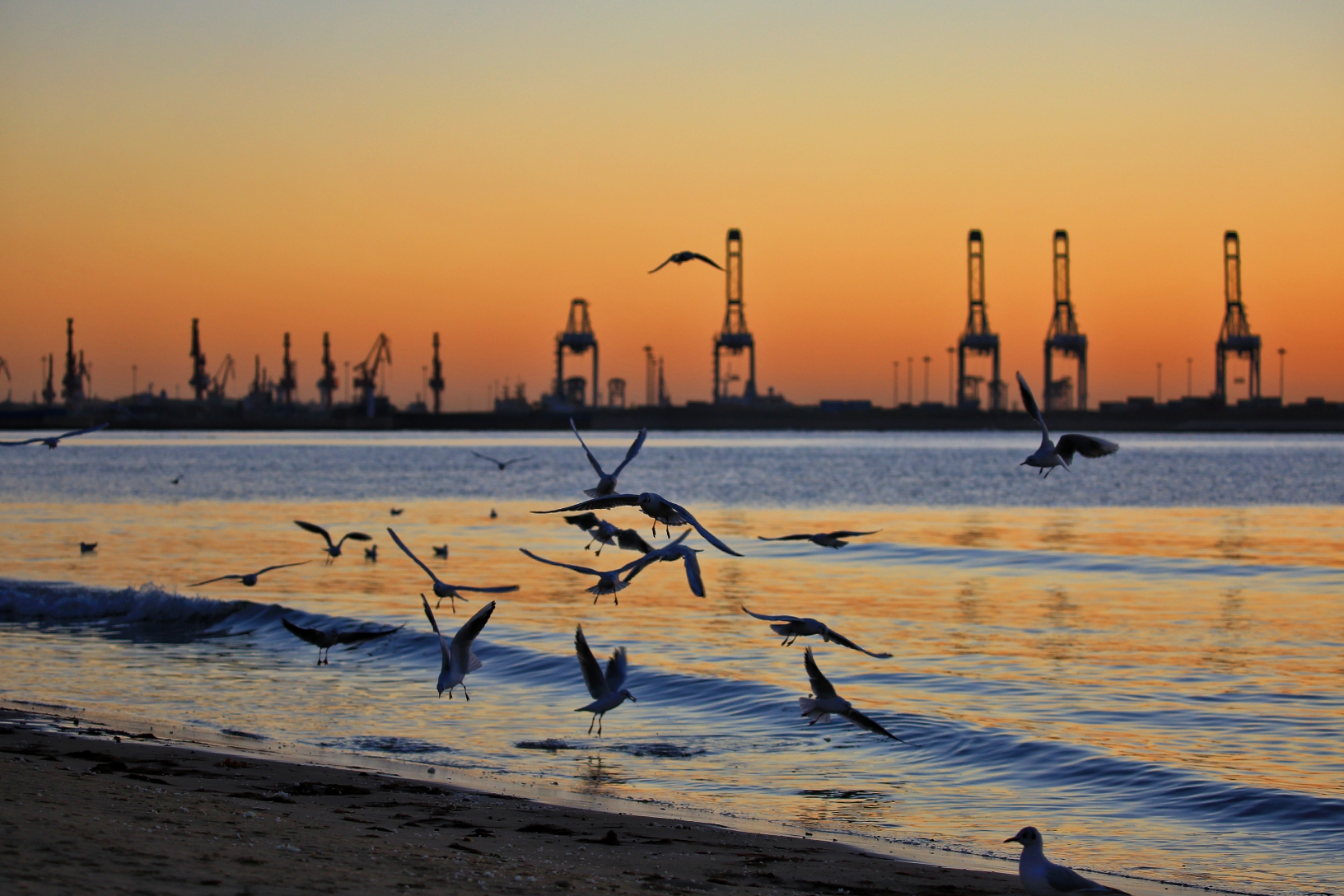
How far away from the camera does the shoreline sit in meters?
7.30

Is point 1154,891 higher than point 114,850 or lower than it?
lower

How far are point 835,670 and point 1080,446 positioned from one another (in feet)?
28.4

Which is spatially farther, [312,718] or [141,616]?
[141,616]

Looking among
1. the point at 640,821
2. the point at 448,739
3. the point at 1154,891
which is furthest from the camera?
the point at 448,739

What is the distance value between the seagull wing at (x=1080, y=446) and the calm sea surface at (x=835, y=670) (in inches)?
118

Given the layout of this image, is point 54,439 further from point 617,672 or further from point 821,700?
point 821,700

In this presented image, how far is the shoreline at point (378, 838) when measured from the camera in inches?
287

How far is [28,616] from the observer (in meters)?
21.5

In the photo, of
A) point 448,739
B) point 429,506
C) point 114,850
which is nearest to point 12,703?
point 448,739

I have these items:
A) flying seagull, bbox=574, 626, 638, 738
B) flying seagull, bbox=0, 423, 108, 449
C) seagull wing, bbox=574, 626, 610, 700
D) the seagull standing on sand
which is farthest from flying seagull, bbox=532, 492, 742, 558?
flying seagull, bbox=0, 423, 108, 449

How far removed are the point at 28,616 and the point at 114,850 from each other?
16041mm

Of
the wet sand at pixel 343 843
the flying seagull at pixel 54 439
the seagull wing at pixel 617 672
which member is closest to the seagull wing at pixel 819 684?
the seagull wing at pixel 617 672

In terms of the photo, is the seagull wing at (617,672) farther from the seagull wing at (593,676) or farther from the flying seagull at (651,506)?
the flying seagull at (651,506)

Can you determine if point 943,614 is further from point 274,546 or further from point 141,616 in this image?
point 274,546
